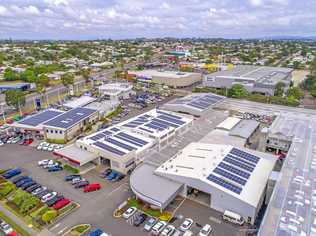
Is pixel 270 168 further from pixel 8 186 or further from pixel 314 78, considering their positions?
pixel 314 78

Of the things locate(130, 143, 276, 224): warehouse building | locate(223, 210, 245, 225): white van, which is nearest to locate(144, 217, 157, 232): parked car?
locate(130, 143, 276, 224): warehouse building

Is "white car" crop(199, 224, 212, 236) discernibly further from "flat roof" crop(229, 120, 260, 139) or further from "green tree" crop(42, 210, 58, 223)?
"flat roof" crop(229, 120, 260, 139)

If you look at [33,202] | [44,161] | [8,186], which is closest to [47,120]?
[44,161]

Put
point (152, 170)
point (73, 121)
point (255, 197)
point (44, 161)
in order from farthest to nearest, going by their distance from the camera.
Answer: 1. point (73, 121)
2. point (44, 161)
3. point (152, 170)
4. point (255, 197)

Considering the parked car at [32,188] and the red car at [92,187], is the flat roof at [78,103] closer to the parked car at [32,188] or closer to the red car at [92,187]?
the parked car at [32,188]

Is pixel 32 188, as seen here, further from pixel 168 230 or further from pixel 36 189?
pixel 168 230

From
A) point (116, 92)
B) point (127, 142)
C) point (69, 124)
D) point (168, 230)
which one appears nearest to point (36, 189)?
point (127, 142)
